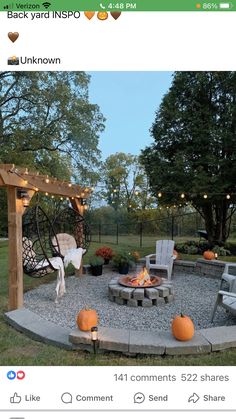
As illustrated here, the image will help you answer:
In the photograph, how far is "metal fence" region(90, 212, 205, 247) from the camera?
13.9m

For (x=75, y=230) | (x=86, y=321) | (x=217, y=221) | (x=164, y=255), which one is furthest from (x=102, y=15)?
(x=217, y=221)

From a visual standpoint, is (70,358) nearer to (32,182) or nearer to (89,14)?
(32,182)

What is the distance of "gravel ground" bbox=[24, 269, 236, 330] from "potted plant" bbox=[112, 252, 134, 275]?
2.46 ft

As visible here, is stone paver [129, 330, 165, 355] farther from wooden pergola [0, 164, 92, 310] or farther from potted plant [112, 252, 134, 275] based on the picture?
potted plant [112, 252, 134, 275]

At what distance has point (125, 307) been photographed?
4398 millimetres

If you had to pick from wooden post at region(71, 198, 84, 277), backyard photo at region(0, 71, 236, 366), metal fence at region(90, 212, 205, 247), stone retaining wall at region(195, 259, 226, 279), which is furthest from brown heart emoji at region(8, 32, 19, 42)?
metal fence at region(90, 212, 205, 247)

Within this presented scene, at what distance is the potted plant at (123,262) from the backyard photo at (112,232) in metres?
0.03

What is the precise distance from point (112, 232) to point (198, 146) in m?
8.62

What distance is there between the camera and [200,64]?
8.62 feet

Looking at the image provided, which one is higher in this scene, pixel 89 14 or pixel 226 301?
pixel 89 14

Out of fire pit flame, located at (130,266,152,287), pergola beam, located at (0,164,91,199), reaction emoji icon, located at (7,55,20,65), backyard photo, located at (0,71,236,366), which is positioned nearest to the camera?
reaction emoji icon, located at (7,55,20,65)

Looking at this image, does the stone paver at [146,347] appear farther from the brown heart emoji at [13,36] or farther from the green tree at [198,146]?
the green tree at [198,146]

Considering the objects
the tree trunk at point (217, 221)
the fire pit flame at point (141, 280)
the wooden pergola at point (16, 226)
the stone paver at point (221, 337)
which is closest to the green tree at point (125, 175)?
the tree trunk at point (217, 221)
